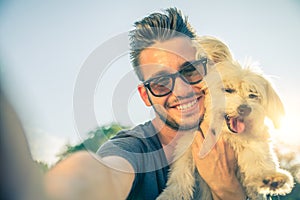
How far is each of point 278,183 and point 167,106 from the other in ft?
2.09

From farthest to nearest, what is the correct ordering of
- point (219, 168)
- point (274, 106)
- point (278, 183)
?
point (219, 168), point (274, 106), point (278, 183)

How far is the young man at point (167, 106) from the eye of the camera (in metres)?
2.01

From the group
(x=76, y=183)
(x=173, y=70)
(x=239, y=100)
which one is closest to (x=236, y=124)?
(x=239, y=100)

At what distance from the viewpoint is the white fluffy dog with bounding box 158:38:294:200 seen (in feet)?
6.39

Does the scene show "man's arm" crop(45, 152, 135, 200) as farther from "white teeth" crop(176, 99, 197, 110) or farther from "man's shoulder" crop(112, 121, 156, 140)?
"white teeth" crop(176, 99, 197, 110)

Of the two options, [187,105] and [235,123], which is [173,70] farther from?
[235,123]

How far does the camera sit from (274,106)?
1.99m

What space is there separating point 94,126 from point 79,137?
0.28ft

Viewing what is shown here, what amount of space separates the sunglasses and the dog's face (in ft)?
0.18

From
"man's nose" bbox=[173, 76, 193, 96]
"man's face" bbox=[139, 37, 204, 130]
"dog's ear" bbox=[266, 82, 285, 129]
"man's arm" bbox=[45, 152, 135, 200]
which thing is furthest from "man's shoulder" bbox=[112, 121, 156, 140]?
"man's arm" bbox=[45, 152, 135, 200]

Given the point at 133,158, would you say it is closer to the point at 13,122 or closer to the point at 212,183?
the point at 212,183

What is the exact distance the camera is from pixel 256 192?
1.95 metres

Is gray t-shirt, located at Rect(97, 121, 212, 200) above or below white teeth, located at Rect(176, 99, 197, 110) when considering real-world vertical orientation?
below

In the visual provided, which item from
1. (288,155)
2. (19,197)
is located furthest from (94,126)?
(19,197)
